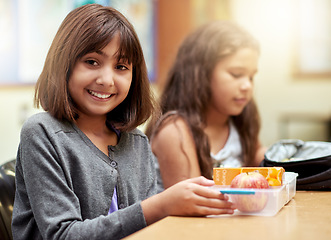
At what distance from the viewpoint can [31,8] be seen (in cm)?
330

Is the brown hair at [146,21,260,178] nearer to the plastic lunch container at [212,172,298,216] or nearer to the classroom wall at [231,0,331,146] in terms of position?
the plastic lunch container at [212,172,298,216]

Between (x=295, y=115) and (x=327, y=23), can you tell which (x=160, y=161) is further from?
(x=327, y=23)

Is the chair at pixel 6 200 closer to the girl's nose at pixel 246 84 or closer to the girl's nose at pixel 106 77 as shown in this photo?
the girl's nose at pixel 106 77

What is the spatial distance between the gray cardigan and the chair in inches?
6.4

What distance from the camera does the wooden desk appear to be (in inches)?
32.6

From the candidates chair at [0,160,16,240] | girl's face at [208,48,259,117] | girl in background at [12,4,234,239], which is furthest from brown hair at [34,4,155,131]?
girl's face at [208,48,259,117]

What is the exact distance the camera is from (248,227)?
890 millimetres

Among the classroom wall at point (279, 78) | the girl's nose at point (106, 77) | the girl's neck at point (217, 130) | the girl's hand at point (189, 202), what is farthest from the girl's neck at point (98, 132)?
the classroom wall at point (279, 78)

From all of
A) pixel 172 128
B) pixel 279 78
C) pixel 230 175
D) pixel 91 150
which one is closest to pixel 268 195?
pixel 230 175

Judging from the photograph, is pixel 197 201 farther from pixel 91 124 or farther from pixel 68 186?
pixel 91 124

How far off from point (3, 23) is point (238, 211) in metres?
2.70

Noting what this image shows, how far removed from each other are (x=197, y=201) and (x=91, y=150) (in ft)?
1.11

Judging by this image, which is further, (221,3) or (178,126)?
(221,3)

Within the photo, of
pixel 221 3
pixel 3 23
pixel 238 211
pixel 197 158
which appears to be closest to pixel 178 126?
pixel 197 158
